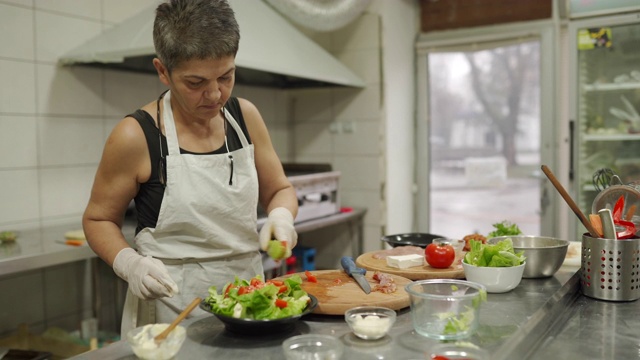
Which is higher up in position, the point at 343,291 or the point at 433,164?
the point at 433,164

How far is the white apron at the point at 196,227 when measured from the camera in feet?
5.71

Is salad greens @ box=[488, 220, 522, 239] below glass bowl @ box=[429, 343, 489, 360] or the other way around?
the other way around

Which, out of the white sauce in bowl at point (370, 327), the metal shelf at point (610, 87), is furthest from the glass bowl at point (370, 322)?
the metal shelf at point (610, 87)

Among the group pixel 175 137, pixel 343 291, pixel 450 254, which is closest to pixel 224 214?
pixel 175 137

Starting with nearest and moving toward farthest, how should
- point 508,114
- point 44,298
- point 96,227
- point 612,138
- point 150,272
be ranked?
point 150,272 < point 96,227 < point 44,298 < point 612,138 < point 508,114

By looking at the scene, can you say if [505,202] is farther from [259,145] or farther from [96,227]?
[96,227]

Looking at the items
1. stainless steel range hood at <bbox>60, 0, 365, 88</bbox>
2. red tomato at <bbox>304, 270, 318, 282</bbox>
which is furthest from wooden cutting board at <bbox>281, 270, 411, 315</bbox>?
stainless steel range hood at <bbox>60, 0, 365, 88</bbox>

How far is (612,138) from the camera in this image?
3660 mm

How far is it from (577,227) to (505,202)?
0.75 meters

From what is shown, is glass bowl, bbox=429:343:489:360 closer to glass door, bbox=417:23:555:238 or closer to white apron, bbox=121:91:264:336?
white apron, bbox=121:91:264:336

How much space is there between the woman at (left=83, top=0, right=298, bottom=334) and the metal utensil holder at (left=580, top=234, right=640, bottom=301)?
0.88 metres

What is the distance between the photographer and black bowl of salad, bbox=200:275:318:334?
4.10ft

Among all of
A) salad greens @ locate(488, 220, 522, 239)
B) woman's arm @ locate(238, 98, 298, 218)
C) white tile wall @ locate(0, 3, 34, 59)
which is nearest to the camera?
woman's arm @ locate(238, 98, 298, 218)

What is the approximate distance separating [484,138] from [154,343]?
12.7 ft
